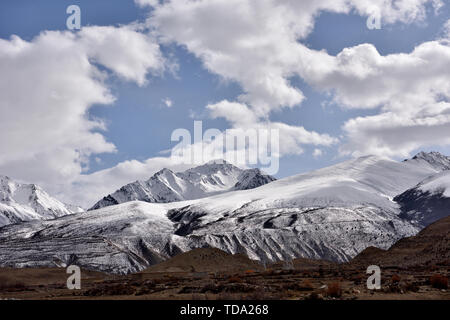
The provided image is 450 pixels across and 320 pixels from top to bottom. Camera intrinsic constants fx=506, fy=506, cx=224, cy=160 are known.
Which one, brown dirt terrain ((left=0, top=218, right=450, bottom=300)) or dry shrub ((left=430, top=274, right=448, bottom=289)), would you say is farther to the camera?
dry shrub ((left=430, top=274, right=448, bottom=289))

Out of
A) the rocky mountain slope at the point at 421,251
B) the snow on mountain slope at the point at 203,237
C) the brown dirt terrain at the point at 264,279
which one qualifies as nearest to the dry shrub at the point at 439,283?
the brown dirt terrain at the point at 264,279

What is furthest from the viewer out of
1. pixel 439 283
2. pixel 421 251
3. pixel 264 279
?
pixel 421 251

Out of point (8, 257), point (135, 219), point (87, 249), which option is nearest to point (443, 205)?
point (135, 219)

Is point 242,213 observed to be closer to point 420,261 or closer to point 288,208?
point 288,208

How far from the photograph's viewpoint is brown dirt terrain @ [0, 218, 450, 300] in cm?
2805

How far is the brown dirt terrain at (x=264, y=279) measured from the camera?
2805cm

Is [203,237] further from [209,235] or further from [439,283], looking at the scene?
[439,283]

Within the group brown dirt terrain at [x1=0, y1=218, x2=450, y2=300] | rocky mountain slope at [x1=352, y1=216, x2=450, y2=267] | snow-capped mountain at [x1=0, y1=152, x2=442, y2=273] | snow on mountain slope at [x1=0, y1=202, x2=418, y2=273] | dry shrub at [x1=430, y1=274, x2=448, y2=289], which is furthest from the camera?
snow-capped mountain at [x1=0, y1=152, x2=442, y2=273]

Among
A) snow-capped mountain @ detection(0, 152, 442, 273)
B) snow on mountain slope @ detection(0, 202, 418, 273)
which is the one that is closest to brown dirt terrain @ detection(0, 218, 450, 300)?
snow on mountain slope @ detection(0, 202, 418, 273)

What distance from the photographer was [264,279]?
146ft

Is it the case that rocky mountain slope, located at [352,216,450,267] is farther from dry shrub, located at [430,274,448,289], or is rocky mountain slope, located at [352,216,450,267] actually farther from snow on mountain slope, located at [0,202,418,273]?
snow on mountain slope, located at [0,202,418,273]

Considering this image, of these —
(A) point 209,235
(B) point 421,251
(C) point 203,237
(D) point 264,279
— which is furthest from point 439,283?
(A) point 209,235

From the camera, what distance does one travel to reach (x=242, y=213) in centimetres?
18962
